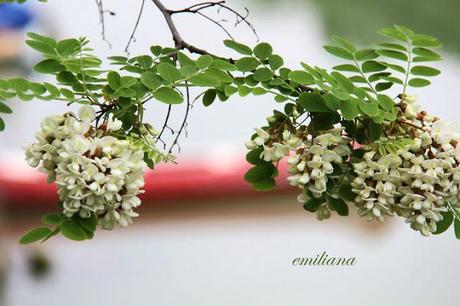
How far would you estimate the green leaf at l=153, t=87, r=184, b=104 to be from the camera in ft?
1.89

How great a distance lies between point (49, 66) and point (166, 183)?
1.47 m

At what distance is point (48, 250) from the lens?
7.06 feet

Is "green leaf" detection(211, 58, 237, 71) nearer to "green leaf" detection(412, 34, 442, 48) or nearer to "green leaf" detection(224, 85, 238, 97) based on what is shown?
"green leaf" detection(224, 85, 238, 97)

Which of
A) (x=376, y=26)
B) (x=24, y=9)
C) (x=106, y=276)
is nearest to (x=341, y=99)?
(x=106, y=276)

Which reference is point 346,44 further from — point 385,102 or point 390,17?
point 390,17

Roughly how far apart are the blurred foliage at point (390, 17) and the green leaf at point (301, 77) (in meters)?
2.23

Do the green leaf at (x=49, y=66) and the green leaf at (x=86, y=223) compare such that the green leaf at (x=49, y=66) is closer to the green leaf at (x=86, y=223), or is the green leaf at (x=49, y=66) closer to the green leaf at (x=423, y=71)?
the green leaf at (x=86, y=223)

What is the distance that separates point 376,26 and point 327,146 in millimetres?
2469

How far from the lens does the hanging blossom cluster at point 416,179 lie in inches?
22.6

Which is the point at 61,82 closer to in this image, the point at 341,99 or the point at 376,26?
the point at 341,99

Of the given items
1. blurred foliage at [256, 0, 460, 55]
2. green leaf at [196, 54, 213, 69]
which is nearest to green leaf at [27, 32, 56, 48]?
green leaf at [196, 54, 213, 69]

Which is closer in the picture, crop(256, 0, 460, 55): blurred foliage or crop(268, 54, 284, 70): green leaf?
crop(268, 54, 284, 70): green leaf

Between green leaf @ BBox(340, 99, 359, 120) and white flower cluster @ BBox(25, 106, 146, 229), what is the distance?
141 millimetres

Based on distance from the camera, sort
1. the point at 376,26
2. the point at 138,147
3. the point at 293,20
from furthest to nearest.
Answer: the point at 293,20, the point at 376,26, the point at 138,147
